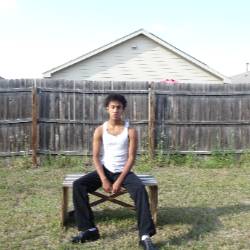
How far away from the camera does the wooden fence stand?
34.0ft

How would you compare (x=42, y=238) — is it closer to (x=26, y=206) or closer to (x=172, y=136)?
(x=26, y=206)

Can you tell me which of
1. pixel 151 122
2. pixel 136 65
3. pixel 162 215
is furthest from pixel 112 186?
pixel 136 65

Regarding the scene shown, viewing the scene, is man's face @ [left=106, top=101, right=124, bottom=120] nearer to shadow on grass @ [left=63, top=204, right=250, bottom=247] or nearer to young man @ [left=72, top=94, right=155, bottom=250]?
young man @ [left=72, top=94, right=155, bottom=250]

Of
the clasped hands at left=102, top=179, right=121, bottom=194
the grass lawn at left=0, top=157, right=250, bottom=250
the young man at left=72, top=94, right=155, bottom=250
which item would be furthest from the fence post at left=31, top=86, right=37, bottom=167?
the clasped hands at left=102, top=179, right=121, bottom=194

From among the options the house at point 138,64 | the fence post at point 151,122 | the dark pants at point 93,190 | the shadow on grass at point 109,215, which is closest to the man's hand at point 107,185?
the dark pants at point 93,190

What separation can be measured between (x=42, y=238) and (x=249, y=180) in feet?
16.0

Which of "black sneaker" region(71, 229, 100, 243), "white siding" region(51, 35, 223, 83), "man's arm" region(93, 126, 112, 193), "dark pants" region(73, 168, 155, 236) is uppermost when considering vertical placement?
"white siding" region(51, 35, 223, 83)

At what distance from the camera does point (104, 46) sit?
18422mm

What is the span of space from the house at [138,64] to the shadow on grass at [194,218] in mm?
12295

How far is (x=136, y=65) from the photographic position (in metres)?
18.8

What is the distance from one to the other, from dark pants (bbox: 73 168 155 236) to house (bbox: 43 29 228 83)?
13.3 metres

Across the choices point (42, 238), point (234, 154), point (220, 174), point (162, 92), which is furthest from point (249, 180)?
point (42, 238)

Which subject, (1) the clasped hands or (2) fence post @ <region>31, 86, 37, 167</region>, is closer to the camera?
(1) the clasped hands

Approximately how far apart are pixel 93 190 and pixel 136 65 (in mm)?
13794
